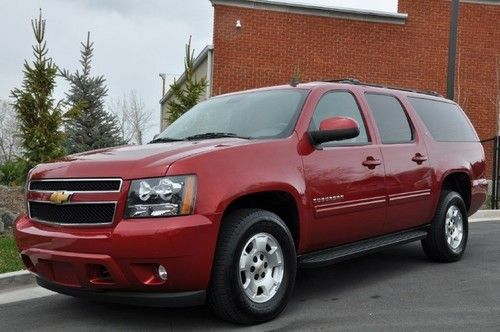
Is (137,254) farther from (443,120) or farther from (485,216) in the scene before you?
(485,216)

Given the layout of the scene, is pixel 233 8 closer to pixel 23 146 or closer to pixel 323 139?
pixel 23 146

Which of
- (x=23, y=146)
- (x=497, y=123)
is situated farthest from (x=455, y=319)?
(x=497, y=123)

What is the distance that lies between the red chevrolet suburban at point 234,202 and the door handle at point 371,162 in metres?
0.01

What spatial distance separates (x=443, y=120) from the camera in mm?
6477

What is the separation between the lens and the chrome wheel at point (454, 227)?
6227 mm

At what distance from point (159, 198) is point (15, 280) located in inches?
107

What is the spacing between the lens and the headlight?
366 cm

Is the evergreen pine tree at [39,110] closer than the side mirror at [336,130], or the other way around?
the side mirror at [336,130]

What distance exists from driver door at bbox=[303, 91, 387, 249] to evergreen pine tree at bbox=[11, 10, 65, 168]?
612 centimetres

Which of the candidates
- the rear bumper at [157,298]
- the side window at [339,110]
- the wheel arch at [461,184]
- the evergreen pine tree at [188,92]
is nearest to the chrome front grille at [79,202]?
the rear bumper at [157,298]

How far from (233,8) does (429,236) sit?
36.8 ft

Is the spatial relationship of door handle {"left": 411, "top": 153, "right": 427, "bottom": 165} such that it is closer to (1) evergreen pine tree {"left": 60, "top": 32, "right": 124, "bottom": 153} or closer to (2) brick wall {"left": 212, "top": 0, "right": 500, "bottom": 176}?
(2) brick wall {"left": 212, "top": 0, "right": 500, "bottom": 176}

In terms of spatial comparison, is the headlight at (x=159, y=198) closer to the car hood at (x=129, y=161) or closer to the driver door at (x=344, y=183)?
the car hood at (x=129, y=161)

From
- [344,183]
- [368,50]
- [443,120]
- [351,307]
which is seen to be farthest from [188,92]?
[368,50]
